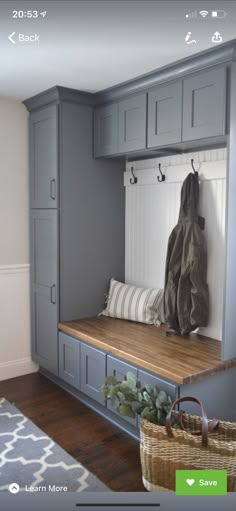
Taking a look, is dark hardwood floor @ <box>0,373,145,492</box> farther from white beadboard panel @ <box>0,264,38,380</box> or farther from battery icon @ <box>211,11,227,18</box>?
battery icon @ <box>211,11,227,18</box>

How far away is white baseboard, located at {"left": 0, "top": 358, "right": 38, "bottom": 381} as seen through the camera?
9.13 feet

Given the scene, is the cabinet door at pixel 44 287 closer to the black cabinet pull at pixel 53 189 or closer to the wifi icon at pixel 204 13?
the black cabinet pull at pixel 53 189

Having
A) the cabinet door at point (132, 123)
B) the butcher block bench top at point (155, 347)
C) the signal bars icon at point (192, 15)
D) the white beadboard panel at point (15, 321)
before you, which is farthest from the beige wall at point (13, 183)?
the signal bars icon at point (192, 15)

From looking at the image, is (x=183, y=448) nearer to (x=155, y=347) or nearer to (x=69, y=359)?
(x=155, y=347)

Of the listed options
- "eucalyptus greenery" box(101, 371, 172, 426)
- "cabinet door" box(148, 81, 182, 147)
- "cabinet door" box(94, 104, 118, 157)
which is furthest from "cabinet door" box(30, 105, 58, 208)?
"eucalyptus greenery" box(101, 371, 172, 426)

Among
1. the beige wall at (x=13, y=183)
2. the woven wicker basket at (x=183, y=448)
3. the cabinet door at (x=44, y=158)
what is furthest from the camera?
the beige wall at (x=13, y=183)

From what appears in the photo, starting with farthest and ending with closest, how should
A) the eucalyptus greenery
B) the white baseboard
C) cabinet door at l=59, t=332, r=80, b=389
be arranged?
the white baseboard, cabinet door at l=59, t=332, r=80, b=389, the eucalyptus greenery

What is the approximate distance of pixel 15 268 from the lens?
9.14ft

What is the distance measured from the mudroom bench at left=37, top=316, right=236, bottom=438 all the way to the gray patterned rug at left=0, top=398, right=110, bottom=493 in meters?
0.37

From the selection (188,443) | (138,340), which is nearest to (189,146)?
(138,340)

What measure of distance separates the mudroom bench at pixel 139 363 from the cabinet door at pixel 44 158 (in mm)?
833

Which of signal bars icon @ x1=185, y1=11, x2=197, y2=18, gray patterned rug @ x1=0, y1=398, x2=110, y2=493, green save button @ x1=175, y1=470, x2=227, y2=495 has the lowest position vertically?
gray patterned rug @ x1=0, y1=398, x2=110, y2=493

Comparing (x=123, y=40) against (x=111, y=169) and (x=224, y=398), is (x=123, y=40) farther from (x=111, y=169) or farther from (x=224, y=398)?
(x=111, y=169)

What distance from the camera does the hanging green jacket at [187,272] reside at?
7.02 ft
